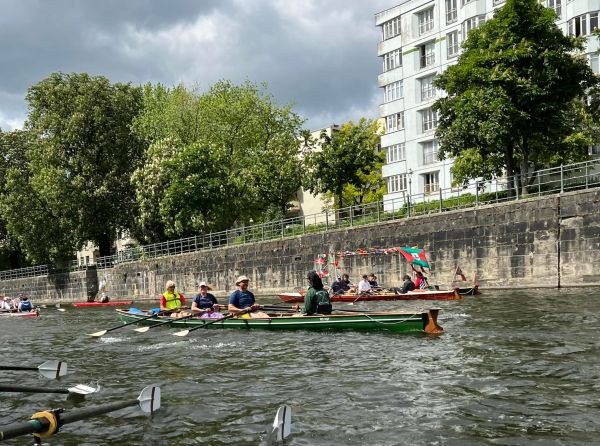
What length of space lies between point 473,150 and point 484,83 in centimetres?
396

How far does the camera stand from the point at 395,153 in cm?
5472

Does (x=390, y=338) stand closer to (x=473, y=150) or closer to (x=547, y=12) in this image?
(x=473, y=150)

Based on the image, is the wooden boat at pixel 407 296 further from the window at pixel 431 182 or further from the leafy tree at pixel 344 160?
the window at pixel 431 182

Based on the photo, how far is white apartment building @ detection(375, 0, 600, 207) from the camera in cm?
4980

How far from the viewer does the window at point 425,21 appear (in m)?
52.5

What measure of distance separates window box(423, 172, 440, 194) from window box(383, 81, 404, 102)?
793 cm

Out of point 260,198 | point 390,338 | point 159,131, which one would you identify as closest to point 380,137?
point 260,198

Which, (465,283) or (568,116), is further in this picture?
(568,116)

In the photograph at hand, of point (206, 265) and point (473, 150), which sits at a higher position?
point (473, 150)

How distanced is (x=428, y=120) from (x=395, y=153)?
4486 mm

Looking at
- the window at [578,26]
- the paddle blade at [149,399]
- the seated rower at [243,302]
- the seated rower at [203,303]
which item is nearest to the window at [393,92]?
the window at [578,26]

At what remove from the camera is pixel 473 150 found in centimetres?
3150

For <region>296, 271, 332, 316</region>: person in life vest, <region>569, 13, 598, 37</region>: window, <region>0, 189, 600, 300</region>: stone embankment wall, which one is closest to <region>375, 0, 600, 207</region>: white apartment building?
<region>569, 13, 598, 37</region>: window

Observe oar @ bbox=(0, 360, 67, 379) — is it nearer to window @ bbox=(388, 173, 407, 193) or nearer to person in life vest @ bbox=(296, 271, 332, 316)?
person in life vest @ bbox=(296, 271, 332, 316)
